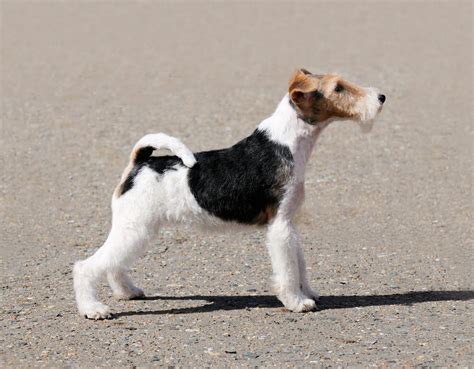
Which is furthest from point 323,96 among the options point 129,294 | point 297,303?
point 129,294

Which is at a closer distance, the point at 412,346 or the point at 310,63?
the point at 412,346

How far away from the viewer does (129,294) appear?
26.1 feet

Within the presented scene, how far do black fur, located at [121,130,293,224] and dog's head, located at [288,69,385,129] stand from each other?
392 mm

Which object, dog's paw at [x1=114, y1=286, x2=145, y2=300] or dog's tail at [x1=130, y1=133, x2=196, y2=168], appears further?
dog's paw at [x1=114, y1=286, x2=145, y2=300]

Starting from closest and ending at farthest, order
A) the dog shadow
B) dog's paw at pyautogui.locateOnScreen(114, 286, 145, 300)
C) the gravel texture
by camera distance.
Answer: the gravel texture → the dog shadow → dog's paw at pyautogui.locateOnScreen(114, 286, 145, 300)

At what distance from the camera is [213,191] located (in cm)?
732

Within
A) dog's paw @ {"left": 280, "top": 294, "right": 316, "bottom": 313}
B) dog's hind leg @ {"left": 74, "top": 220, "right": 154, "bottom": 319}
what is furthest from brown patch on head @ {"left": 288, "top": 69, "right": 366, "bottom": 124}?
dog's hind leg @ {"left": 74, "top": 220, "right": 154, "bottom": 319}

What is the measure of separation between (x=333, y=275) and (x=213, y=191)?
1978 mm

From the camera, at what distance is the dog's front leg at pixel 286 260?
24.0 feet

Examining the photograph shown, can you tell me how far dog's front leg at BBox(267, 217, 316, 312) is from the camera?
7301mm

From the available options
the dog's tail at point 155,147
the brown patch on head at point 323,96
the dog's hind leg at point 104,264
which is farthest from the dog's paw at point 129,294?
the brown patch on head at point 323,96

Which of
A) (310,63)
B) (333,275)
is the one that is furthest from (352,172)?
(310,63)

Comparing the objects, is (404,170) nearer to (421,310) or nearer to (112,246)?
(421,310)

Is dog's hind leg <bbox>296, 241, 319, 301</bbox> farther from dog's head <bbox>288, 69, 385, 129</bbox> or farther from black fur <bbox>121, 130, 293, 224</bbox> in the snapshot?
dog's head <bbox>288, 69, 385, 129</bbox>
